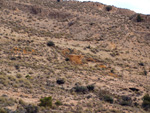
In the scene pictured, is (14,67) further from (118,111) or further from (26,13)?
(26,13)

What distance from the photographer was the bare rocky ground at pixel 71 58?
16.3m

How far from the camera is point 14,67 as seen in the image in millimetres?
23391

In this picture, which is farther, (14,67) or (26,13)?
(26,13)

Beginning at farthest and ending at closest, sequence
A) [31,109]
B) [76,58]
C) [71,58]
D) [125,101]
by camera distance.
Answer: [76,58], [71,58], [125,101], [31,109]

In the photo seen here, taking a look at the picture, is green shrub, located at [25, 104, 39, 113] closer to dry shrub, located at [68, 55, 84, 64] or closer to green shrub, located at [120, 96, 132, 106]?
green shrub, located at [120, 96, 132, 106]

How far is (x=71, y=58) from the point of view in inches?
1226

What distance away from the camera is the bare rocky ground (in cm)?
1627

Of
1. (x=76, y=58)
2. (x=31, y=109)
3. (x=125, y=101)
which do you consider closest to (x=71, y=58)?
(x=76, y=58)

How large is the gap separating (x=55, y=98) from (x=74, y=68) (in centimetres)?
1202

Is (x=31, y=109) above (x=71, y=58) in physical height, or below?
above

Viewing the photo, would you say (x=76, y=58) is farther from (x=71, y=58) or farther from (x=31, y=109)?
(x=31, y=109)

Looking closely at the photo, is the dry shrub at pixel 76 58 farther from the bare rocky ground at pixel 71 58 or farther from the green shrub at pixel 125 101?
the green shrub at pixel 125 101

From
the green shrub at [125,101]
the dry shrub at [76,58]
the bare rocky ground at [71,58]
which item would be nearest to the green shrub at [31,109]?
the bare rocky ground at [71,58]

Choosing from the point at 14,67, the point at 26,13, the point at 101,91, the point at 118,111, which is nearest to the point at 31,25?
the point at 26,13
